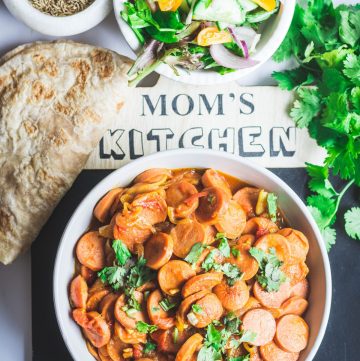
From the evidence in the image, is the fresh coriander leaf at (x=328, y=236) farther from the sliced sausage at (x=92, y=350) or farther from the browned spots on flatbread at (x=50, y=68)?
the browned spots on flatbread at (x=50, y=68)

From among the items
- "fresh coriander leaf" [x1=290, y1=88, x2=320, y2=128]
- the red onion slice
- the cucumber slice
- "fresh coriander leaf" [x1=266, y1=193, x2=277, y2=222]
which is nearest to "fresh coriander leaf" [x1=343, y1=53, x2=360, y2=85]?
"fresh coriander leaf" [x1=290, y1=88, x2=320, y2=128]

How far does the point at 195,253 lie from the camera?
94.7 inches

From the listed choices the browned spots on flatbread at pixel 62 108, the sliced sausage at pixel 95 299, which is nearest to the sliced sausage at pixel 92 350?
the sliced sausage at pixel 95 299

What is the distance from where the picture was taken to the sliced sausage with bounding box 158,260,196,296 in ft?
7.86

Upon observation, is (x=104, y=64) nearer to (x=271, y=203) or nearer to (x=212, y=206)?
(x=212, y=206)

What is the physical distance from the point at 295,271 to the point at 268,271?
0.47 feet

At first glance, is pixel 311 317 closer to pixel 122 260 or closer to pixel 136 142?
pixel 122 260

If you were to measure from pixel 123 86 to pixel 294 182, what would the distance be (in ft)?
2.95

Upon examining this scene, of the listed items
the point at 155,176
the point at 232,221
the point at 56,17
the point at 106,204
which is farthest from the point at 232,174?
the point at 56,17

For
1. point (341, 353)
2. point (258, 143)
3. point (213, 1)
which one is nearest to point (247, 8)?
point (213, 1)

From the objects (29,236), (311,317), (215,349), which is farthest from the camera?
(29,236)

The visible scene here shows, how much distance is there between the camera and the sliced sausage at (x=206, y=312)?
7.63 ft

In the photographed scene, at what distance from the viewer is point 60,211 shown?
9.30 ft

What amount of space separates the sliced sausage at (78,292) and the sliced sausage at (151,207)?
1.21 feet
